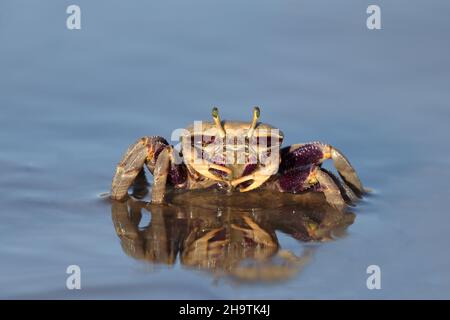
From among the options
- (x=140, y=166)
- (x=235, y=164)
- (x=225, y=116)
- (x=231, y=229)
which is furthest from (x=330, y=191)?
(x=225, y=116)

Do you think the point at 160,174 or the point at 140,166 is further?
the point at 140,166

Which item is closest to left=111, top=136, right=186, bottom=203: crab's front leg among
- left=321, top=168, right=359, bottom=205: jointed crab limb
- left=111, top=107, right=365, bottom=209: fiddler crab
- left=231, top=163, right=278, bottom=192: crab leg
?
left=111, top=107, right=365, bottom=209: fiddler crab

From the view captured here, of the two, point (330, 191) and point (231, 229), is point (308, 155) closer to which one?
point (330, 191)

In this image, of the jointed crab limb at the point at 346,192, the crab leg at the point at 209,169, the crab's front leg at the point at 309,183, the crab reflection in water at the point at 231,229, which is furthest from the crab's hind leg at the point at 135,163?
the jointed crab limb at the point at 346,192

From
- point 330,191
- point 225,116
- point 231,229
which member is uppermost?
point 225,116

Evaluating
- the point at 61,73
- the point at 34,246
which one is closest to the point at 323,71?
the point at 61,73

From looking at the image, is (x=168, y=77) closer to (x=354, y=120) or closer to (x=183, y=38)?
(x=183, y=38)
